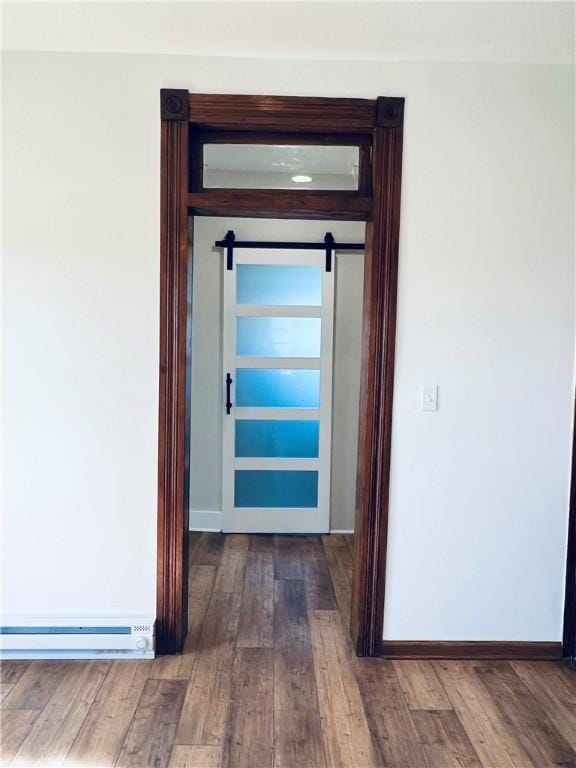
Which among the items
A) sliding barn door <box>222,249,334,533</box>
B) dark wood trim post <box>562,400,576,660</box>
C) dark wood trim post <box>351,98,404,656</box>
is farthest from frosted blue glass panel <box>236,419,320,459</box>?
dark wood trim post <box>562,400,576,660</box>

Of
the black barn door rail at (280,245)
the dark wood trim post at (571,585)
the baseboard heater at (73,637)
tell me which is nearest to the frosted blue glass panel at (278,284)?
the black barn door rail at (280,245)

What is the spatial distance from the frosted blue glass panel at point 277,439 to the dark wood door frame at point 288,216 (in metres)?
1.66

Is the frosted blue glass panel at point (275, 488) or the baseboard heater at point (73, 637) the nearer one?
the baseboard heater at point (73, 637)

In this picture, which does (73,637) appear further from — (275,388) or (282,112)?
(282,112)

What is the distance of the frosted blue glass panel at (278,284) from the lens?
4.09 m

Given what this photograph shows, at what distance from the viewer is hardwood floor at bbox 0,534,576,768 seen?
195 cm

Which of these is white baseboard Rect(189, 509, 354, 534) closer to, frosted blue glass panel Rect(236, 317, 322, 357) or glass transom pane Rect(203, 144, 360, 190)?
frosted blue glass panel Rect(236, 317, 322, 357)

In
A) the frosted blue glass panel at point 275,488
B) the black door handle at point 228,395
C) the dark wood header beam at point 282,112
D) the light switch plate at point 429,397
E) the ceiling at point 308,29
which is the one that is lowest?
the frosted blue glass panel at point 275,488

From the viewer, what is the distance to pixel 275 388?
4.21 m

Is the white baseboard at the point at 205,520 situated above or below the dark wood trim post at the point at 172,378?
below

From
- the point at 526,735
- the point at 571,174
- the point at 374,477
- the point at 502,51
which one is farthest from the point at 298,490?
the point at 502,51

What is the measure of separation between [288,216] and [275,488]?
2306 millimetres

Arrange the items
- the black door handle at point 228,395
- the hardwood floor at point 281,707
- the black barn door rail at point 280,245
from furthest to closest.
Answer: the black door handle at point 228,395
the black barn door rail at point 280,245
the hardwood floor at point 281,707

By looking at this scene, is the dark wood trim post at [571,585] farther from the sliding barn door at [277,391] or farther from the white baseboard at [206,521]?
the white baseboard at [206,521]
